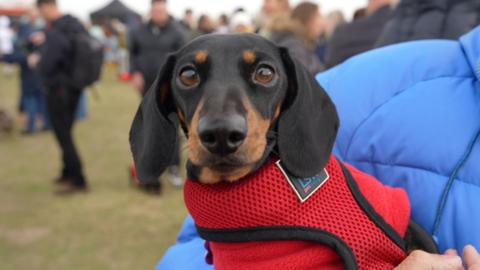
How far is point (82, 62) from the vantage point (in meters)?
4.04

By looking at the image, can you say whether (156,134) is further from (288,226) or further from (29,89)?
(29,89)

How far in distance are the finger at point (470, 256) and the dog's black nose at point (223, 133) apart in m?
0.59

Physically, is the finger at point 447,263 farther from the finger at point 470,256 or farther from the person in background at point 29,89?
the person in background at point 29,89

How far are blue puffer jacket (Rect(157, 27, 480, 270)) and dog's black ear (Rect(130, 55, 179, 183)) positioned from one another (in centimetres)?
30

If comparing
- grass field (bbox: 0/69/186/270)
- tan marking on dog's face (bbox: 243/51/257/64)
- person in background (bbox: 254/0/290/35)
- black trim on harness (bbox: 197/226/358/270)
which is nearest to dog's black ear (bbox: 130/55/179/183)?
tan marking on dog's face (bbox: 243/51/257/64)

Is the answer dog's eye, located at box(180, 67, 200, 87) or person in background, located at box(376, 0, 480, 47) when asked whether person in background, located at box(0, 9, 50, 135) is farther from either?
dog's eye, located at box(180, 67, 200, 87)

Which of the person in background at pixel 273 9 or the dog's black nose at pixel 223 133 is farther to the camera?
the person in background at pixel 273 9

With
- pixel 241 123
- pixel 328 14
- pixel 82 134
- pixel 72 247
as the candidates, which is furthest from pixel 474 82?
pixel 82 134

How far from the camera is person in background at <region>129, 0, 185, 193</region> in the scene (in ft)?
14.5

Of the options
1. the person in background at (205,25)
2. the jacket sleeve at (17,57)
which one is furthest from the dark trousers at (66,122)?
the person in background at (205,25)

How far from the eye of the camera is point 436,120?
1.25 meters

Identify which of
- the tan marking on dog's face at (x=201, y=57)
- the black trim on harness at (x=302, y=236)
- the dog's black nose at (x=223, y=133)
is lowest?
the black trim on harness at (x=302, y=236)

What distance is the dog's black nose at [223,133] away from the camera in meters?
1.00

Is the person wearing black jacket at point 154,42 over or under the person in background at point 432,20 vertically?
under
